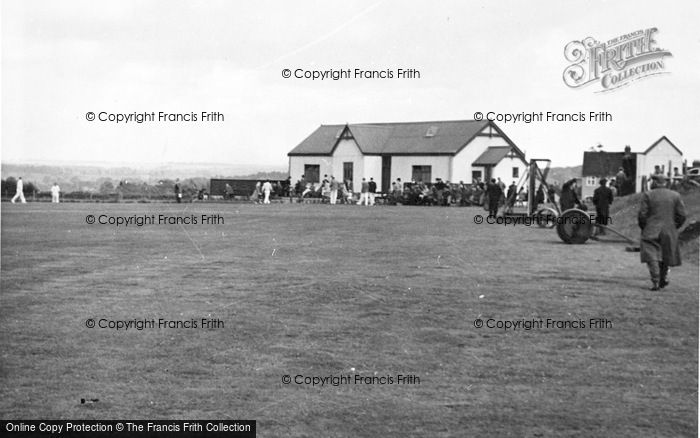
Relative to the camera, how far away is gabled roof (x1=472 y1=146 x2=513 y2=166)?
42.5 metres

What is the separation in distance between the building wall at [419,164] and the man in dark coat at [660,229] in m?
35.1

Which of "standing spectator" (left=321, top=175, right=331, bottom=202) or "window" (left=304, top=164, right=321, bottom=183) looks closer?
"standing spectator" (left=321, top=175, right=331, bottom=202)

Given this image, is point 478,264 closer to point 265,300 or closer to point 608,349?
point 265,300

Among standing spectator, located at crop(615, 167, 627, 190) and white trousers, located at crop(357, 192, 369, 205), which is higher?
standing spectator, located at crop(615, 167, 627, 190)

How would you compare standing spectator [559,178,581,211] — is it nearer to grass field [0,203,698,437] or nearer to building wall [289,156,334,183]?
grass field [0,203,698,437]

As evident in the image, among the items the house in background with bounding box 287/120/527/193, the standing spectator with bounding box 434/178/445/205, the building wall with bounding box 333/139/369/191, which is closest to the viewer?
the standing spectator with bounding box 434/178/445/205

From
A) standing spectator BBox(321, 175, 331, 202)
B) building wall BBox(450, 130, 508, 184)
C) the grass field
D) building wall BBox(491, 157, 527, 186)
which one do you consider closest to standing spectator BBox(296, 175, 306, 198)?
standing spectator BBox(321, 175, 331, 202)

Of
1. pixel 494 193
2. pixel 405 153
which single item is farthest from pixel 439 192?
pixel 494 193

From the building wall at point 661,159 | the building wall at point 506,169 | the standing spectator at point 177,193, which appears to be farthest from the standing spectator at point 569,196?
the building wall at point 506,169

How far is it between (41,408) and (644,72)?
7.67 meters

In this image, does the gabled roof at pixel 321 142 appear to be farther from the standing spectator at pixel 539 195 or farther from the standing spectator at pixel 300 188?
the standing spectator at pixel 539 195

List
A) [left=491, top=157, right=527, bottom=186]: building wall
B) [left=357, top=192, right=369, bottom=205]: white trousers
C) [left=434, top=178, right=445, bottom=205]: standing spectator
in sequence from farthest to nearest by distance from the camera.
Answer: [left=491, top=157, right=527, bottom=186]: building wall → [left=434, top=178, right=445, bottom=205]: standing spectator → [left=357, top=192, right=369, bottom=205]: white trousers

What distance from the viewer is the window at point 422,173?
4747cm

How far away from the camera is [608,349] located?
7121mm
